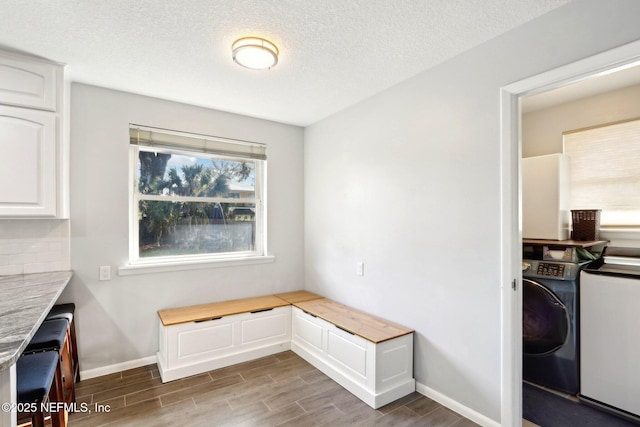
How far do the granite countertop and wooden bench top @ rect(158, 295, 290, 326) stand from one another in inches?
32.8

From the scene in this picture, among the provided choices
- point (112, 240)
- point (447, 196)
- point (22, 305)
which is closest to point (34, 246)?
point (112, 240)

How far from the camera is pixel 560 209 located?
2.63 metres

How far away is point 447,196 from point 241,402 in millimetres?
2110

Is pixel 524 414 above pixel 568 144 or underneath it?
underneath

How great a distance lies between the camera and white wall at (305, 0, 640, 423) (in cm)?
178

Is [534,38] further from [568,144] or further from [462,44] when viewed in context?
[568,144]

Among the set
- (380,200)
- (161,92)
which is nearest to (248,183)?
(161,92)

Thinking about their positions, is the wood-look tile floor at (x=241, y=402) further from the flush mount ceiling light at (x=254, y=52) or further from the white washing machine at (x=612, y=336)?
the flush mount ceiling light at (x=254, y=52)

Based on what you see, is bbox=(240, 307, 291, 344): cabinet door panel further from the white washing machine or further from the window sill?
the white washing machine

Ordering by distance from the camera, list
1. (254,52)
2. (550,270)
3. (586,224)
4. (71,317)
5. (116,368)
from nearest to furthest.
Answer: (254,52)
(71,317)
(550,270)
(586,224)
(116,368)

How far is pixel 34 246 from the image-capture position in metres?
2.42

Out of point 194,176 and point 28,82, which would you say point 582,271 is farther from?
point 28,82

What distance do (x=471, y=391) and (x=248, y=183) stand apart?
111 inches

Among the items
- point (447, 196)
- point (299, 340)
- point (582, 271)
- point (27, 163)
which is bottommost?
point (299, 340)
